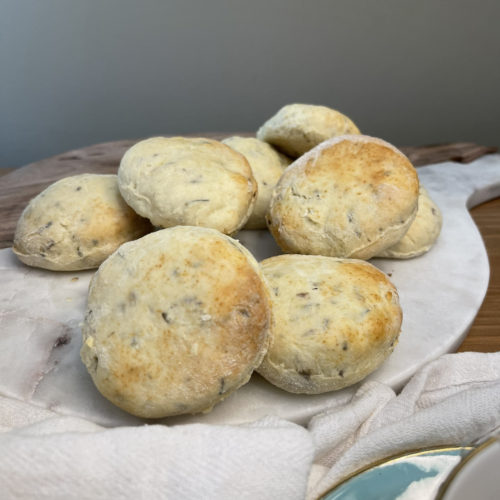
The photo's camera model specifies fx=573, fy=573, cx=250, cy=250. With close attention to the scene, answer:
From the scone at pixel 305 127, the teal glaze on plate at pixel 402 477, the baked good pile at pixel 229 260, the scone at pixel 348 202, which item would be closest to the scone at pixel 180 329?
the baked good pile at pixel 229 260

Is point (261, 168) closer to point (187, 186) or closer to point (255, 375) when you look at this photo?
point (187, 186)

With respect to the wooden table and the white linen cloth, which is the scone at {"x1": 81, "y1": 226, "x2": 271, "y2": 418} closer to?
the white linen cloth

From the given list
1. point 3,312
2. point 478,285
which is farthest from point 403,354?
point 3,312

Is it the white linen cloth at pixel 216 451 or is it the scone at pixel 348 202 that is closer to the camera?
the white linen cloth at pixel 216 451

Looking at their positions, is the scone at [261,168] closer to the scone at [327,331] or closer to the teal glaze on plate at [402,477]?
the scone at [327,331]

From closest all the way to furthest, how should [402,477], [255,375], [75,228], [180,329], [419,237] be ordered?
[402,477] < [180,329] < [255,375] < [75,228] < [419,237]

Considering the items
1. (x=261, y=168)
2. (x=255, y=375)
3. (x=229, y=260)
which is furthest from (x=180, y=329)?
(x=261, y=168)

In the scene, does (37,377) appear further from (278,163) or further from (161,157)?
(278,163)
